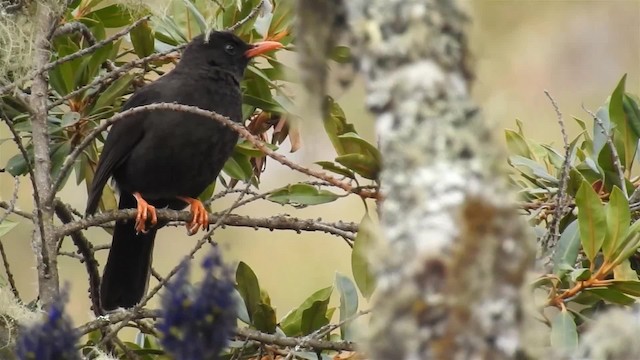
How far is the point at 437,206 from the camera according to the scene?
1.17m

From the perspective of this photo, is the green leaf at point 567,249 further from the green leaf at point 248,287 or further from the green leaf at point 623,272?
the green leaf at point 248,287

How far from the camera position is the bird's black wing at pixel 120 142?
410 centimetres

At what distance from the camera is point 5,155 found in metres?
7.71

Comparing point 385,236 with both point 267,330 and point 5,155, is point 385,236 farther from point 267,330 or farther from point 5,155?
point 5,155

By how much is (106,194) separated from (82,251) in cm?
86

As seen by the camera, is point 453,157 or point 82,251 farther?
point 82,251

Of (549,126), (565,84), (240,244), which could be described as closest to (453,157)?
(240,244)

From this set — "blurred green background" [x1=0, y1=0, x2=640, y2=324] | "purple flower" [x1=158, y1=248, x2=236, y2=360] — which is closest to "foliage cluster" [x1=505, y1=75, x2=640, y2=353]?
"blurred green background" [x1=0, y1=0, x2=640, y2=324]

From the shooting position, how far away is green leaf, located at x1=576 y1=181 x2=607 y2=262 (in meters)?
3.06

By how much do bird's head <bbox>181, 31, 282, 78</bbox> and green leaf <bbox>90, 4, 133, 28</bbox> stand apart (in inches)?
11.8

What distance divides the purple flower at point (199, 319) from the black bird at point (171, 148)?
270cm

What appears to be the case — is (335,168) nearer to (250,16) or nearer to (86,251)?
(250,16)

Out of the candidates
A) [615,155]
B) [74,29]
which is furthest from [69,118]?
[615,155]

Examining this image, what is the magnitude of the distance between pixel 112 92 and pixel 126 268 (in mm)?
924
